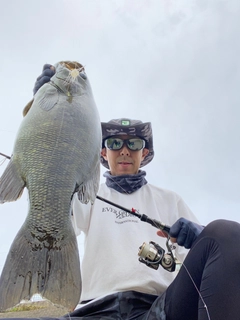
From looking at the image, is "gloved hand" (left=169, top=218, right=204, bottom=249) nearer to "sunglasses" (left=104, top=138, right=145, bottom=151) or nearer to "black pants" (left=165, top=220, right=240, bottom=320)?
"black pants" (left=165, top=220, right=240, bottom=320)

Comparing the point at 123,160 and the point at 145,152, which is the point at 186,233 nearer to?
the point at 123,160

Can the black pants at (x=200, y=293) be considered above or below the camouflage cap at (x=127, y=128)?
below

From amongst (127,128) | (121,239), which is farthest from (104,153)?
(121,239)

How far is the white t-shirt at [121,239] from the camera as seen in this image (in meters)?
2.30

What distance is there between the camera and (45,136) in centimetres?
183

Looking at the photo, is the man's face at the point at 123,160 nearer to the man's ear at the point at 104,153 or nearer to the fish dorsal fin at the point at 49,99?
the man's ear at the point at 104,153

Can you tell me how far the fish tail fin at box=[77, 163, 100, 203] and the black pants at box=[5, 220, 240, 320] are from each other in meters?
0.67

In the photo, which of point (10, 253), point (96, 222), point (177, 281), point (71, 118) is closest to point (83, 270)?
point (96, 222)

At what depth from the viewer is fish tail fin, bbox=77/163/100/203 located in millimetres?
1866

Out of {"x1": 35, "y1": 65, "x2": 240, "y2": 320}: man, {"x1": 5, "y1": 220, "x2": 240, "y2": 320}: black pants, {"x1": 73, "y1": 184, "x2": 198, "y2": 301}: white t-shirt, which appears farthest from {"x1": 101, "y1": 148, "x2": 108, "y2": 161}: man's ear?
{"x1": 5, "y1": 220, "x2": 240, "y2": 320}: black pants

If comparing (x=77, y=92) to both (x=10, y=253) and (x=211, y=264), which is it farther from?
(x=211, y=264)

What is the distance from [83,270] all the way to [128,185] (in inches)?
34.9

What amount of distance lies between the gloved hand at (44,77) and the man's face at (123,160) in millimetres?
1142

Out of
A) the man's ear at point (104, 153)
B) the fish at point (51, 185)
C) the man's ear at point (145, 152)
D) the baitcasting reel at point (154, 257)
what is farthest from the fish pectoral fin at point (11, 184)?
the man's ear at point (145, 152)
